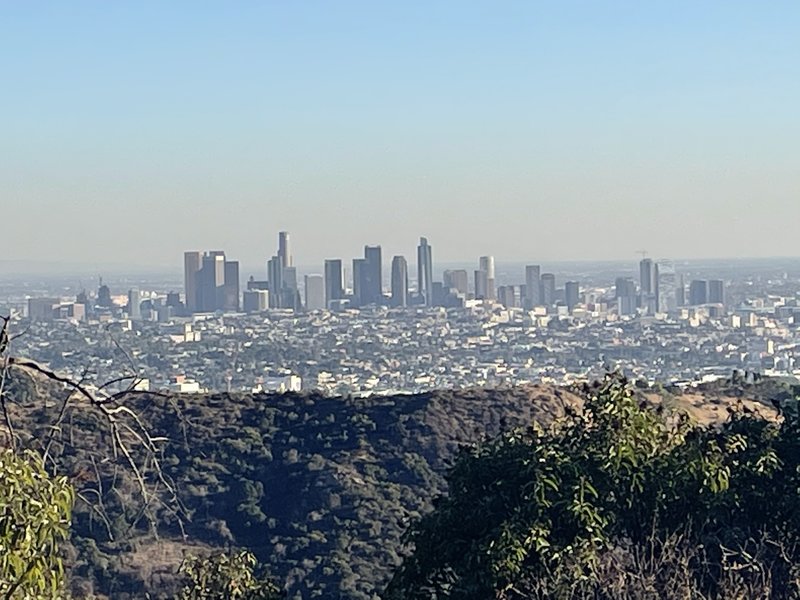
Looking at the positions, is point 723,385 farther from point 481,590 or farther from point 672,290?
point 672,290

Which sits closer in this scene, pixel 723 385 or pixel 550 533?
pixel 550 533

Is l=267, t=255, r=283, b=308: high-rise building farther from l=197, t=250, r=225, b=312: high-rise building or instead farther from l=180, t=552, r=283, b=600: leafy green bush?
l=180, t=552, r=283, b=600: leafy green bush

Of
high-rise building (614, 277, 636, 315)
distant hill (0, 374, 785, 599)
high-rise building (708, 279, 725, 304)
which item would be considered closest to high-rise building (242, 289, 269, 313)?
high-rise building (614, 277, 636, 315)

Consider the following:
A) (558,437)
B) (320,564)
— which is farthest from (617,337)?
(558,437)

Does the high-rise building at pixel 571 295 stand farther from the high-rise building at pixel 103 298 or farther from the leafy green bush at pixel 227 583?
the leafy green bush at pixel 227 583

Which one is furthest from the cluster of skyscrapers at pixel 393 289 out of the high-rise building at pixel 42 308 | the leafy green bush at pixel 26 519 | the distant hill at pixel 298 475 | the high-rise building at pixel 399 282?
the leafy green bush at pixel 26 519

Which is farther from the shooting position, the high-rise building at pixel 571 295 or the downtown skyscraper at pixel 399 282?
the high-rise building at pixel 571 295
